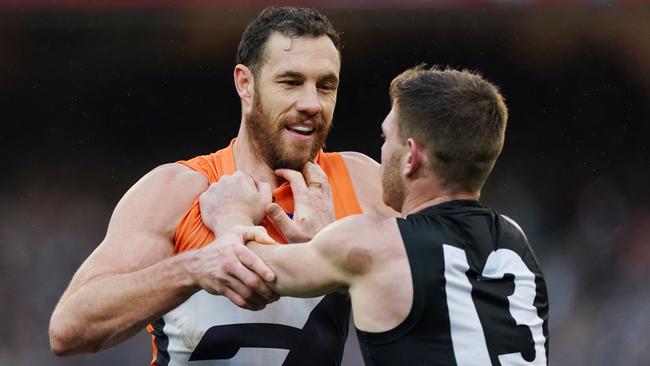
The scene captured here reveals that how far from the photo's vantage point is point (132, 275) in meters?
3.67

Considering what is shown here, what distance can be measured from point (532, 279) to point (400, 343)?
1.76 feet

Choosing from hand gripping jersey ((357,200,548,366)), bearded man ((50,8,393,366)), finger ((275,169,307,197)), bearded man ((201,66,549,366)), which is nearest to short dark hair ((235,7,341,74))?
bearded man ((50,8,393,366))

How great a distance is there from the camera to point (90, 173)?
8.59 meters

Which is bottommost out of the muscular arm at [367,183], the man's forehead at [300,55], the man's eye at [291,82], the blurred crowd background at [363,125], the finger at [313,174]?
the blurred crowd background at [363,125]

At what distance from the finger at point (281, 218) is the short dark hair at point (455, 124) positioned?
0.72 metres

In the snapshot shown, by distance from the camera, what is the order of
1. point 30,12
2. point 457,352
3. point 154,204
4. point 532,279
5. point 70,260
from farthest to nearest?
point 70,260 → point 30,12 → point 154,204 → point 532,279 → point 457,352

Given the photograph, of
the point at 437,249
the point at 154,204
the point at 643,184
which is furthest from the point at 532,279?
the point at 643,184

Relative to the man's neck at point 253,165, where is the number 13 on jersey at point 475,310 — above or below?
below

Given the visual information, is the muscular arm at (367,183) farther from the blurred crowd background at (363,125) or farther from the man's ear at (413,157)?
the blurred crowd background at (363,125)

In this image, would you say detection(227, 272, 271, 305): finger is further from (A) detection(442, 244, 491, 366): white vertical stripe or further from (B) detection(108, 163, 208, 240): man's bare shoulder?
(A) detection(442, 244, 491, 366): white vertical stripe

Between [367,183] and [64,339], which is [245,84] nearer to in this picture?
[367,183]

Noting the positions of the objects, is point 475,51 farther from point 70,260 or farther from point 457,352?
point 457,352

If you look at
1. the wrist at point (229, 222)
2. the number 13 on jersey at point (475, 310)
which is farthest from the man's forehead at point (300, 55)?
the number 13 on jersey at point (475, 310)

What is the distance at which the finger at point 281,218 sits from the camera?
12.5ft
